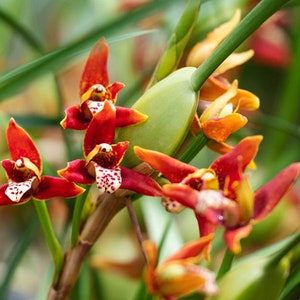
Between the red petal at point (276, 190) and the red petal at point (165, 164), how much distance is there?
1.4 inches

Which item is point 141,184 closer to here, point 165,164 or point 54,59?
point 165,164

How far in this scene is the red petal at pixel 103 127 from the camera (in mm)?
336

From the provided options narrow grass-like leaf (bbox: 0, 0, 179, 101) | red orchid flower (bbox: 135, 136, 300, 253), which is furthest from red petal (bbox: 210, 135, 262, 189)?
narrow grass-like leaf (bbox: 0, 0, 179, 101)

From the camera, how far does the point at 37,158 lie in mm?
353

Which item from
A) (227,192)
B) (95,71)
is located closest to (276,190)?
(227,192)

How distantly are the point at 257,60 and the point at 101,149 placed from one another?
72 centimetres

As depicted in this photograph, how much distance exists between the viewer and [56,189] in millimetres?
340

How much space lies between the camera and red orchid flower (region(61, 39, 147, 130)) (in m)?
0.34

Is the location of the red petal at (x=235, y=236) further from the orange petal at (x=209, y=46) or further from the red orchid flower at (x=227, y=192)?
the orange petal at (x=209, y=46)

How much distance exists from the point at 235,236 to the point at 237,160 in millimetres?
41

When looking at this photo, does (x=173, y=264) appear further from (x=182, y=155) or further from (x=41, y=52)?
(x=41, y=52)

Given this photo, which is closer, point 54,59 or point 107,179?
point 107,179

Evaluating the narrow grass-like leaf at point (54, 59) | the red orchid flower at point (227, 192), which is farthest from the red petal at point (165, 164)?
the narrow grass-like leaf at point (54, 59)

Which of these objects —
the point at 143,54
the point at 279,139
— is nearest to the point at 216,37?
Answer: the point at 279,139
